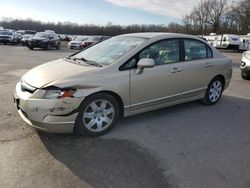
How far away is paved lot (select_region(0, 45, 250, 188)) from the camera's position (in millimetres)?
3086

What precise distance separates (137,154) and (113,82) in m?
1.16

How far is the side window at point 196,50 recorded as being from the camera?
17.6ft

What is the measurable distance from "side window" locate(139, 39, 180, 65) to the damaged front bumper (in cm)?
151

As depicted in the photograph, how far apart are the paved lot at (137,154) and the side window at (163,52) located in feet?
3.61

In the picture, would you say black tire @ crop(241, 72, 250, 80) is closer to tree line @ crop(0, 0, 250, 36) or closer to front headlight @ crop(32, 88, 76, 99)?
front headlight @ crop(32, 88, 76, 99)

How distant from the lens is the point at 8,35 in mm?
29781

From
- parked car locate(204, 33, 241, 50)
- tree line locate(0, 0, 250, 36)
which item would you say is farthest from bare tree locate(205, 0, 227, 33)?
parked car locate(204, 33, 241, 50)

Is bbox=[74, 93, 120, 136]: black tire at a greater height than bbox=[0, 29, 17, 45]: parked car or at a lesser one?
lesser

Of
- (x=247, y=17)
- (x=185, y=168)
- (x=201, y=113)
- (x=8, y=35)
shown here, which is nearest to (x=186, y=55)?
(x=201, y=113)

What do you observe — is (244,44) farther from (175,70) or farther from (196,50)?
(175,70)

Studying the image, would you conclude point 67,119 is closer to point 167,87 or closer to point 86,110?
point 86,110

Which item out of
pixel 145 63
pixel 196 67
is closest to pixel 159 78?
pixel 145 63

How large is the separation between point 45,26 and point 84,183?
3346 inches

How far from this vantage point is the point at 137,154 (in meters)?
3.68
